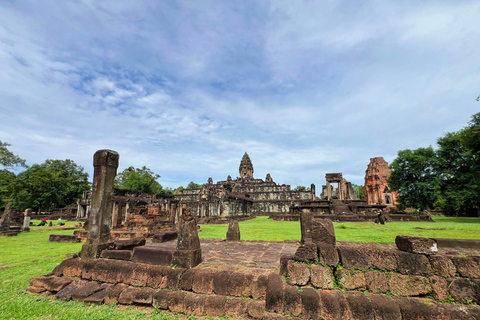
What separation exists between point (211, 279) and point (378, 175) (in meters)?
61.0

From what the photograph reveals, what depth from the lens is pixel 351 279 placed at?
369 cm

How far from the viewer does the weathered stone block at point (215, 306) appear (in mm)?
3746

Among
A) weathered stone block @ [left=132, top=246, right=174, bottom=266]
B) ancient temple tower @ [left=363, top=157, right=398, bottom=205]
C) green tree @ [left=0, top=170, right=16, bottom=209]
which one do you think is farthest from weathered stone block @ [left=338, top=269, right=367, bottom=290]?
ancient temple tower @ [left=363, top=157, right=398, bottom=205]

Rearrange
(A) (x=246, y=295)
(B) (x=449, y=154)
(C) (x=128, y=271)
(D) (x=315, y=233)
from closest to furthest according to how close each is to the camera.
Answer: (A) (x=246, y=295), (D) (x=315, y=233), (C) (x=128, y=271), (B) (x=449, y=154)

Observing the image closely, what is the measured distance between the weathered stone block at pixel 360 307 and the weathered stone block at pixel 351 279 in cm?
25

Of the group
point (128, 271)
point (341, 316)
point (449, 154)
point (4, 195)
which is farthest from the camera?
point (4, 195)

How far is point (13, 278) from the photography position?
5.15 meters

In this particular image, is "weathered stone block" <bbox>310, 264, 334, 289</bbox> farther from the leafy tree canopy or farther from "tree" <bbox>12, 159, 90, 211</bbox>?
"tree" <bbox>12, 159, 90, 211</bbox>

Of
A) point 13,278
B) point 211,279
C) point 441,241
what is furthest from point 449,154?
point 13,278

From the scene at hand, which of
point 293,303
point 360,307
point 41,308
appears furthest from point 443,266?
point 41,308

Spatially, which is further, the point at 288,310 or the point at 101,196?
the point at 101,196

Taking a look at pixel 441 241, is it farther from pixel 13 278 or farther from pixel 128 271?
pixel 13 278

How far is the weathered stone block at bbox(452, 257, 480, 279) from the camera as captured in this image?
3.32 m

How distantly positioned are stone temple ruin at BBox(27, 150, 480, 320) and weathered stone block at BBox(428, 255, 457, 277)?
0.04 feet
